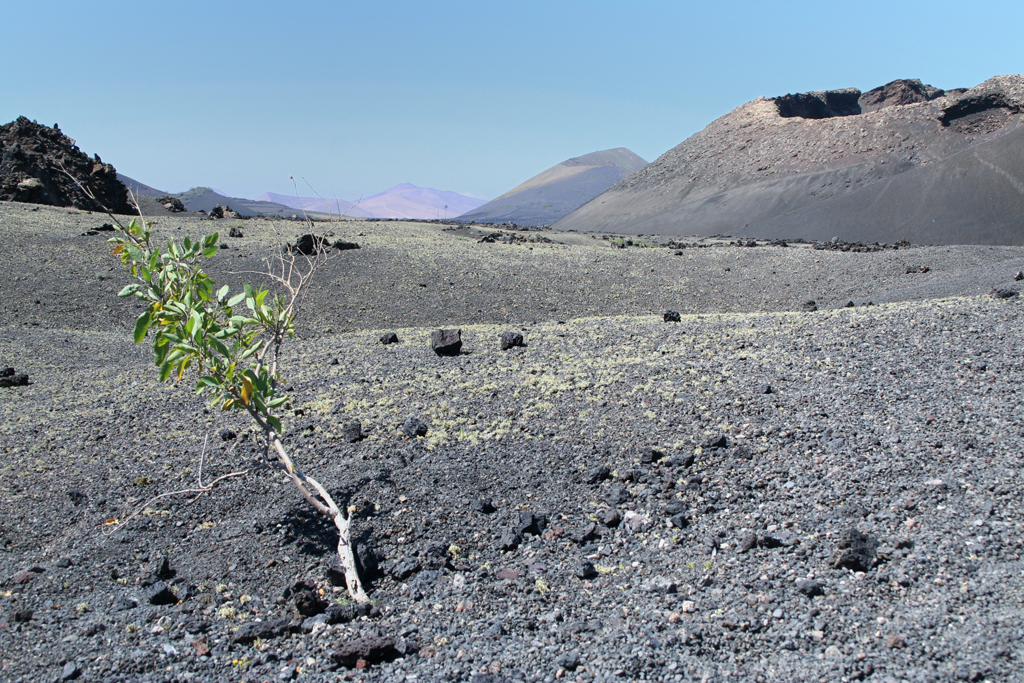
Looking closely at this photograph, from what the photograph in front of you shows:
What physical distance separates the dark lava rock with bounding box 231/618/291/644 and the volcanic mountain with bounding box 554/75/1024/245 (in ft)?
110

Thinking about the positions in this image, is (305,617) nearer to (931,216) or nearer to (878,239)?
(878,239)

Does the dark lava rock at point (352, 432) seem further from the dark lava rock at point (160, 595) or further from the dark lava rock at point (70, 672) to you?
the dark lava rock at point (70, 672)

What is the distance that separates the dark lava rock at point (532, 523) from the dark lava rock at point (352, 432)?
1.92 m

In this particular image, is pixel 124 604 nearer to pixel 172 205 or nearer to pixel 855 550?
pixel 855 550

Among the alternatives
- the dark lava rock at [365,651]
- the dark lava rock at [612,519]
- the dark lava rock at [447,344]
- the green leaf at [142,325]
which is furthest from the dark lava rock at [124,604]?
the dark lava rock at [447,344]

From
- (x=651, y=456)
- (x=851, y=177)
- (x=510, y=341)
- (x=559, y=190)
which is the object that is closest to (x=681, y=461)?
(x=651, y=456)

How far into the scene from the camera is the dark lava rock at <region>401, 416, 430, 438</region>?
538 centimetres

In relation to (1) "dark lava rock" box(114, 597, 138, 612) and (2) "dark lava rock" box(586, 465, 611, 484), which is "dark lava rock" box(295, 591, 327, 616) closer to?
(1) "dark lava rock" box(114, 597, 138, 612)

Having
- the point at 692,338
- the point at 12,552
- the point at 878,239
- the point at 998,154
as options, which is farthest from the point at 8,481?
the point at 998,154

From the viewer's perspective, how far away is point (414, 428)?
5.41 metres

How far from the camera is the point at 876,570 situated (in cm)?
305

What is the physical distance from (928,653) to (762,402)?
315 cm

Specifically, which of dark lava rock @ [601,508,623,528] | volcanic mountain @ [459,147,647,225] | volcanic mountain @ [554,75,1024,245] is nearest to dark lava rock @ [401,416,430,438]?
dark lava rock @ [601,508,623,528]

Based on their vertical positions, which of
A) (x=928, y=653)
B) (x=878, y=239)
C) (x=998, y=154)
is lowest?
(x=928, y=653)
